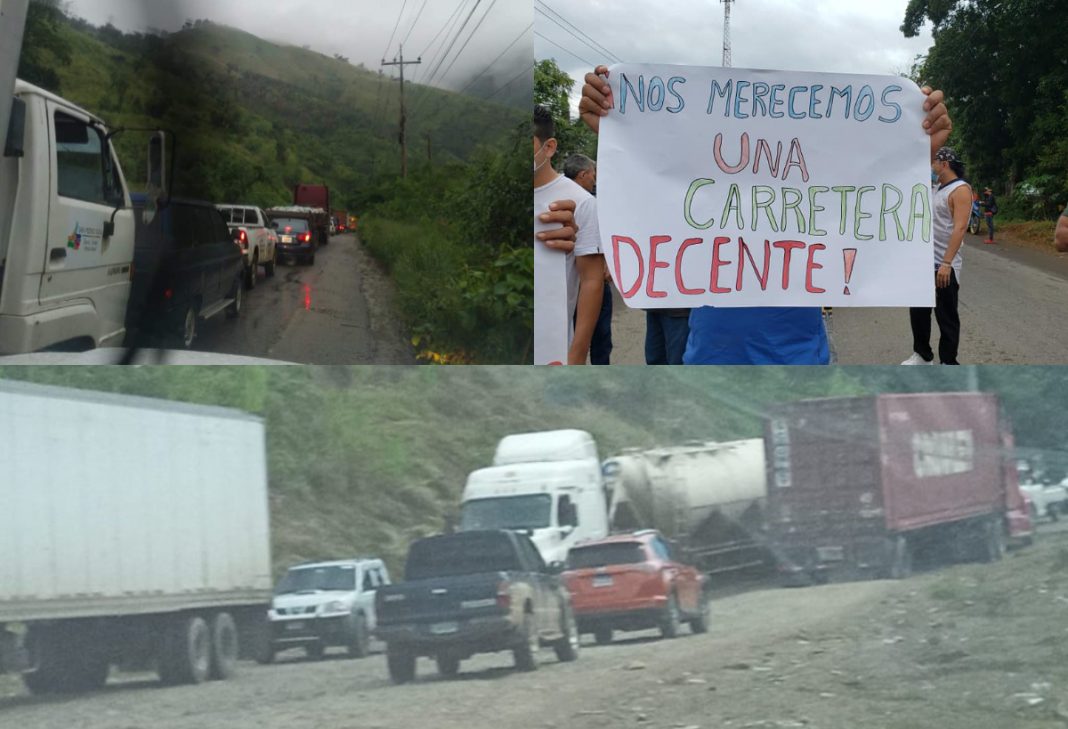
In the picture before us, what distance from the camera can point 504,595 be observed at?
322 centimetres

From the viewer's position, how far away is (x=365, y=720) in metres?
3.18

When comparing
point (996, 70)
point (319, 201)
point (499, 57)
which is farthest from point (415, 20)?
point (996, 70)

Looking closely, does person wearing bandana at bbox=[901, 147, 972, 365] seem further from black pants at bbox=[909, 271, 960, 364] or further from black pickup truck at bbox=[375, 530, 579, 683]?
black pickup truck at bbox=[375, 530, 579, 683]

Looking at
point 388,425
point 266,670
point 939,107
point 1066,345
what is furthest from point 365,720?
point 1066,345

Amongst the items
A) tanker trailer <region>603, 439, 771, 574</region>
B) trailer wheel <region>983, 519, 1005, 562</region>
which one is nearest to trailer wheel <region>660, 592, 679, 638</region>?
tanker trailer <region>603, 439, 771, 574</region>

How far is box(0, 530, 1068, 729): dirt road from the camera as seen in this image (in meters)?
3.15

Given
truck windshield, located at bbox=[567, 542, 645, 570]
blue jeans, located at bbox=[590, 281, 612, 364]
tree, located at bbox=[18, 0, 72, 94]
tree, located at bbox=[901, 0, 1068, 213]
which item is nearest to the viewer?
truck windshield, located at bbox=[567, 542, 645, 570]

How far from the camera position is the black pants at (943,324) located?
5840 mm

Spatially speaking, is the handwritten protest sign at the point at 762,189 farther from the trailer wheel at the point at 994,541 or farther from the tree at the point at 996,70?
the tree at the point at 996,70

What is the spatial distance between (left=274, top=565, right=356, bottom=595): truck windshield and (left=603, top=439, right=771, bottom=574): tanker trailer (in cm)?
68

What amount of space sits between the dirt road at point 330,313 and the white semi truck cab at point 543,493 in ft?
6.24

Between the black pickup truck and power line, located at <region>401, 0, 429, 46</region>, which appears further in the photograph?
power line, located at <region>401, 0, 429, 46</region>

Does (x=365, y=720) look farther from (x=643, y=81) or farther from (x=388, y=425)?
(x=643, y=81)

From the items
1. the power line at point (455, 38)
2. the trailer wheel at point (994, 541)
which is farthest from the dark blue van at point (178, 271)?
the trailer wheel at point (994, 541)
